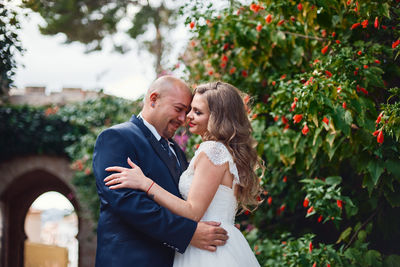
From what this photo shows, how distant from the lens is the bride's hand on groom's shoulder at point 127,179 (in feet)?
6.86

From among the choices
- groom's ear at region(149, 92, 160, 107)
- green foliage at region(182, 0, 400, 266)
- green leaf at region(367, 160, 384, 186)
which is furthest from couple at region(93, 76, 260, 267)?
green leaf at region(367, 160, 384, 186)

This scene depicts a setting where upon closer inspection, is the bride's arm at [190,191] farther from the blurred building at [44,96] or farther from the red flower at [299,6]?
the blurred building at [44,96]

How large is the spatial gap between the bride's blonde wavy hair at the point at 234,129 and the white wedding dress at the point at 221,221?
64mm

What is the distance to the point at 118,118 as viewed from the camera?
6852 mm

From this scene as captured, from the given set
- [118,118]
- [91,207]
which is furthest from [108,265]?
[91,207]

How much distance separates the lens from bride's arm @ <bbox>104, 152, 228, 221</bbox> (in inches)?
83.2

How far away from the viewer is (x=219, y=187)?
90.0 inches

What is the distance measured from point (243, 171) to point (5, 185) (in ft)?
25.0

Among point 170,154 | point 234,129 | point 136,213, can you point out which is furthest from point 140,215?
point 234,129

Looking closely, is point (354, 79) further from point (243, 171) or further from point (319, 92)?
point (243, 171)

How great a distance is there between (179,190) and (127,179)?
14.6 inches

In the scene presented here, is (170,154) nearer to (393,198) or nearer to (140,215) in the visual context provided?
(140,215)

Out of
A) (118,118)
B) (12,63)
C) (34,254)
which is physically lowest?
(34,254)

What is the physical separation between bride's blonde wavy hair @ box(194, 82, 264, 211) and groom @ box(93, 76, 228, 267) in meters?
0.32
